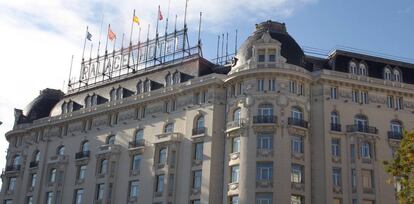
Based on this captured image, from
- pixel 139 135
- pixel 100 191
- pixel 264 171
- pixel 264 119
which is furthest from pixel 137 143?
pixel 264 171

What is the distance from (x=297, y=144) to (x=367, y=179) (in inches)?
268

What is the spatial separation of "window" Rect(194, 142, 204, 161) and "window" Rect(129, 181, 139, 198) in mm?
7381

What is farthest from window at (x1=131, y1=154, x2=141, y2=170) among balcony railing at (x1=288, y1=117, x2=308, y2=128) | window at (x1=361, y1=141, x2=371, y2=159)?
window at (x1=361, y1=141, x2=371, y2=159)

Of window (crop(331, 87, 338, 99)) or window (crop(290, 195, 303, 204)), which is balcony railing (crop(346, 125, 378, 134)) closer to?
Answer: window (crop(331, 87, 338, 99))

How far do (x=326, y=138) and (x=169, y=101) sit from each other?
16.2 meters

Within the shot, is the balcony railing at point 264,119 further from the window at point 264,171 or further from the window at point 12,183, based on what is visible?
the window at point 12,183

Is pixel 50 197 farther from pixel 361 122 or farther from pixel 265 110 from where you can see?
pixel 361 122

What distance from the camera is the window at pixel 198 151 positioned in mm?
55781

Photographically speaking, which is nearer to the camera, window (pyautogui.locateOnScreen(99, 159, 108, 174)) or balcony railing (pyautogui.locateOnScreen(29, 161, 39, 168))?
window (pyautogui.locateOnScreen(99, 159, 108, 174))

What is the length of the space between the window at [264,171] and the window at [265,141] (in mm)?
1427

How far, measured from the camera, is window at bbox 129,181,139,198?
194 feet

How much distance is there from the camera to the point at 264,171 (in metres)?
51.2

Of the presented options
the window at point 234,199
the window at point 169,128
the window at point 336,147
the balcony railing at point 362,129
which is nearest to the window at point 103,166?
the window at point 169,128

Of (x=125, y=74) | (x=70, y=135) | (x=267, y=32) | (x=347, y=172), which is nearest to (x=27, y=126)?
(x=70, y=135)
